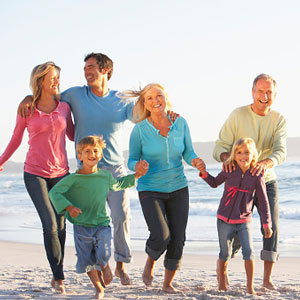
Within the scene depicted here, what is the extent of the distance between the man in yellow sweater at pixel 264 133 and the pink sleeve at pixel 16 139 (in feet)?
5.61

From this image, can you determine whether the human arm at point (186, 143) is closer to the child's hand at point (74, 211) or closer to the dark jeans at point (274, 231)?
the dark jeans at point (274, 231)

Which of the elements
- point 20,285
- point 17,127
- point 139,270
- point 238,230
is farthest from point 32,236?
point 238,230

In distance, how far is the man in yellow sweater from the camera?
4.55m

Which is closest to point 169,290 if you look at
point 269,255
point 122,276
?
point 122,276

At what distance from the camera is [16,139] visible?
463 cm

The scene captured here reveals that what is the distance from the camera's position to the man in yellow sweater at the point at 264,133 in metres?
4.55

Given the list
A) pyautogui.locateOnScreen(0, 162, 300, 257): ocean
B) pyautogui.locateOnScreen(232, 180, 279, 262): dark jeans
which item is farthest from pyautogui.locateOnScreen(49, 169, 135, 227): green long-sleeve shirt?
pyautogui.locateOnScreen(0, 162, 300, 257): ocean

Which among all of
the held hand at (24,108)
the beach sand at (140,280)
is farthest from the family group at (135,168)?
the beach sand at (140,280)

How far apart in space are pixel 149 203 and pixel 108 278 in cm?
73

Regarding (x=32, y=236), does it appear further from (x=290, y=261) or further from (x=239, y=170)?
(x=239, y=170)

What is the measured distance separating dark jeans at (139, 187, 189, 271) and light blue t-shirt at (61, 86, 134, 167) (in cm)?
53

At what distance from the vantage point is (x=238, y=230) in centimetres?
437

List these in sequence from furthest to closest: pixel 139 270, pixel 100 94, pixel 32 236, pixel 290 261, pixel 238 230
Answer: pixel 32 236, pixel 290 261, pixel 139 270, pixel 100 94, pixel 238 230

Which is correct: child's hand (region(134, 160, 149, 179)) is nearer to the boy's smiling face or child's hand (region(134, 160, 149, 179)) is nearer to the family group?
the family group
